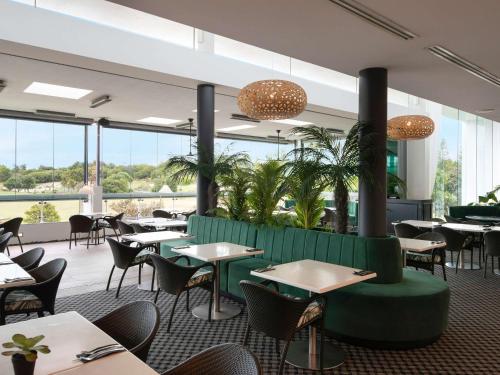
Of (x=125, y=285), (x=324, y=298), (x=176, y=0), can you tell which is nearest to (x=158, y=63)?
(x=176, y=0)

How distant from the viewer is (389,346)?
358cm

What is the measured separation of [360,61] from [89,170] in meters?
9.00

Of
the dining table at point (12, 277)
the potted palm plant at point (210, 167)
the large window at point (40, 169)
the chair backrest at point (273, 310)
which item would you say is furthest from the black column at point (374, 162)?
the large window at point (40, 169)

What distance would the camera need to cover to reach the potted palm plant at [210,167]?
6584 millimetres

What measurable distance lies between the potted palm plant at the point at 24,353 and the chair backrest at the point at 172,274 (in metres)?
2.49

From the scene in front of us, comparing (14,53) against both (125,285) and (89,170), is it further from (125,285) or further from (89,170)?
(89,170)

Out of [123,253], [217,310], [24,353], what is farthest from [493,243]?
[24,353]

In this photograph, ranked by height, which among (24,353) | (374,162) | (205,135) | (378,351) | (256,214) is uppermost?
(205,135)

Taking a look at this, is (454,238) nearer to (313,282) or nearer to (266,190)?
(266,190)

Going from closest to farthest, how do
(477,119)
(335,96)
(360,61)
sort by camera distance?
(360,61), (335,96), (477,119)

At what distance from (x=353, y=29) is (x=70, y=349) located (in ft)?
11.2

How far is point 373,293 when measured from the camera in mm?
3568

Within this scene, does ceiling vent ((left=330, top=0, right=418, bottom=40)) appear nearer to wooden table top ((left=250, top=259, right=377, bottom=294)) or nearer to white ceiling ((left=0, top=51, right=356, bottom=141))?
wooden table top ((left=250, top=259, right=377, bottom=294))

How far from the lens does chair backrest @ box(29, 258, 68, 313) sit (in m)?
3.33
